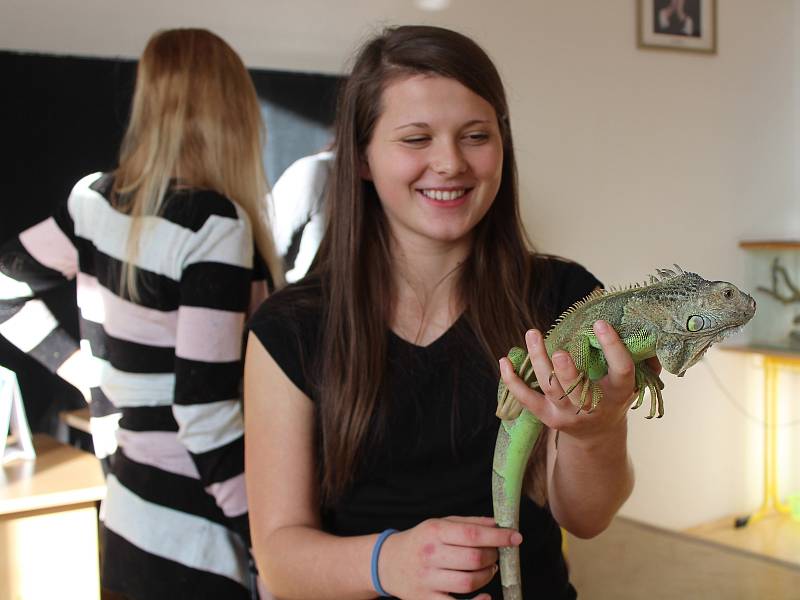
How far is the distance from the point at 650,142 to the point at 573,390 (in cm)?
356

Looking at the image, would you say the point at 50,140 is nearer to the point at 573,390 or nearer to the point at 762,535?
the point at 573,390

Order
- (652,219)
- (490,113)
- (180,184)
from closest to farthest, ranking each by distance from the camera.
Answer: (490,113) < (180,184) < (652,219)

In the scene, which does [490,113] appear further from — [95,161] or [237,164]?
[95,161]

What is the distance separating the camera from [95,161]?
2.74 metres

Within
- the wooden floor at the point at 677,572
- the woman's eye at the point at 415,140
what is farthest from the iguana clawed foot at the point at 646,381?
the wooden floor at the point at 677,572

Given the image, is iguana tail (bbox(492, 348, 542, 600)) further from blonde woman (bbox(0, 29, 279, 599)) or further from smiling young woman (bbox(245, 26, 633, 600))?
blonde woman (bbox(0, 29, 279, 599))

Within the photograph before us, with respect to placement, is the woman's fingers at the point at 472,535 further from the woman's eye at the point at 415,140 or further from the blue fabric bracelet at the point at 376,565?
the woman's eye at the point at 415,140

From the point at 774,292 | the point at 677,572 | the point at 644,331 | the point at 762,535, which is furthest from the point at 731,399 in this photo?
the point at 644,331

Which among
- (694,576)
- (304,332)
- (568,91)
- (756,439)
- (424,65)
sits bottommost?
(756,439)

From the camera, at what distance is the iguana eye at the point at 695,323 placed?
845mm

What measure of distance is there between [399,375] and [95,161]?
1.82m

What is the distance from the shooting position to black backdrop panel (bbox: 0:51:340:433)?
2617mm

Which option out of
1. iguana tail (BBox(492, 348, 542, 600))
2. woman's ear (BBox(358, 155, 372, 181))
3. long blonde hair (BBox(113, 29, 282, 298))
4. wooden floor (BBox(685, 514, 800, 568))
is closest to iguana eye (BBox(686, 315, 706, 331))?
iguana tail (BBox(492, 348, 542, 600))

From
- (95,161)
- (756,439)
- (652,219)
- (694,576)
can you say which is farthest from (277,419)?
(756,439)
